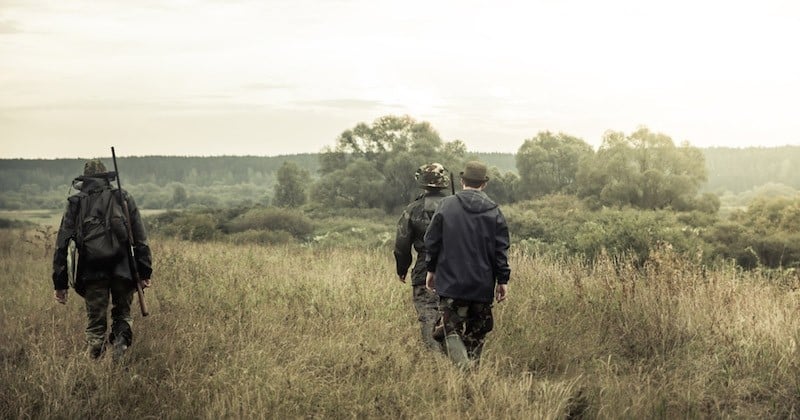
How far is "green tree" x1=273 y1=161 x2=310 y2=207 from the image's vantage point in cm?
7175

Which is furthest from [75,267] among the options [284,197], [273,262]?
[284,197]

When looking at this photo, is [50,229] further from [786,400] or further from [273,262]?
[786,400]

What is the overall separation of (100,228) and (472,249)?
3.59 m

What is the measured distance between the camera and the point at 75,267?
628 cm

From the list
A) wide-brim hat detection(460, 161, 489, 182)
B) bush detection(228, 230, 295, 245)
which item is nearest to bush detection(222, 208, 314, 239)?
bush detection(228, 230, 295, 245)

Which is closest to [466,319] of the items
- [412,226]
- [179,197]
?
[412,226]

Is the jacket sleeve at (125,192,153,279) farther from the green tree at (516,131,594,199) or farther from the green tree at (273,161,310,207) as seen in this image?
the green tree at (273,161,310,207)

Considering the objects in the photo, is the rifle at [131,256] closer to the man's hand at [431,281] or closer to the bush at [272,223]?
the man's hand at [431,281]

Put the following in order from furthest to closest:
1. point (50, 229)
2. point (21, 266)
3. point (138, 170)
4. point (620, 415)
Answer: point (138, 170)
point (50, 229)
point (21, 266)
point (620, 415)

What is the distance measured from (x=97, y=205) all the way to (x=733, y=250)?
94.5ft

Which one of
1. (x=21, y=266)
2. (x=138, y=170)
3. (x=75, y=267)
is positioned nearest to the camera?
(x=75, y=267)

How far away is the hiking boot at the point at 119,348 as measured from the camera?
6.33 metres

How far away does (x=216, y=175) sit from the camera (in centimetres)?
13962

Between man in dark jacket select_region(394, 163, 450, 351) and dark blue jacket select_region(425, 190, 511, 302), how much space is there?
3.06 feet
